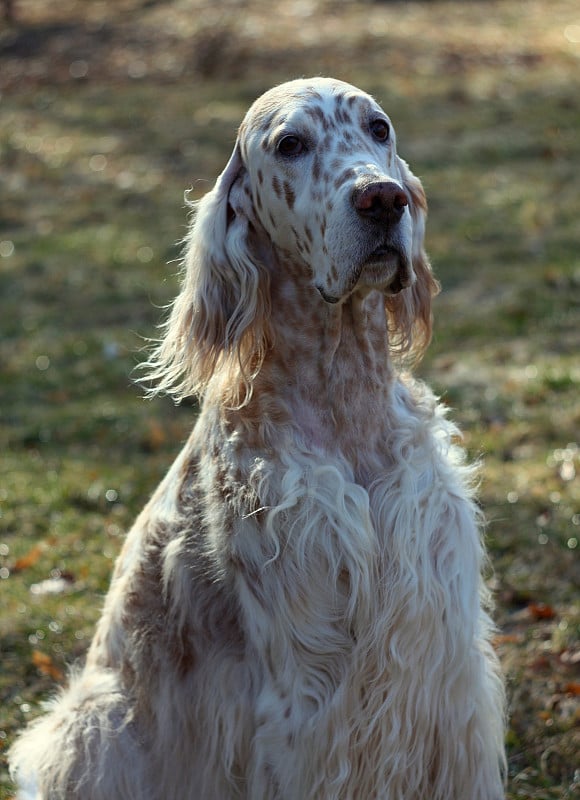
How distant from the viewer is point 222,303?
3277 millimetres

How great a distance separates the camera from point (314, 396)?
Answer: 10.4 ft

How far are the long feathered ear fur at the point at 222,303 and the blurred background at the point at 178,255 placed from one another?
0.25 metres

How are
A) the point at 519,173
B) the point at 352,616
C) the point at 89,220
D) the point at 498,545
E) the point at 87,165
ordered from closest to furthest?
the point at 352,616 → the point at 498,545 → the point at 519,173 → the point at 89,220 → the point at 87,165

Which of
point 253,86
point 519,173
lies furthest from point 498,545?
point 253,86

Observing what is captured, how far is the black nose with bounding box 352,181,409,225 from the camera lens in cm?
290

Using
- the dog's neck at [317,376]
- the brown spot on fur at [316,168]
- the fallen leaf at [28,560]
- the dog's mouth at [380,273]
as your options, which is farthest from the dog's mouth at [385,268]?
the fallen leaf at [28,560]

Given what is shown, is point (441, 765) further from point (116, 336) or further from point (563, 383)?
point (116, 336)

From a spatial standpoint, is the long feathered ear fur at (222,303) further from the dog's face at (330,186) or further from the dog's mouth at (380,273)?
the dog's mouth at (380,273)

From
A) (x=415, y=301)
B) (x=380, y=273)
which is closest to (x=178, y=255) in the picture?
(x=415, y=301)

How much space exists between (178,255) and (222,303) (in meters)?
5.89

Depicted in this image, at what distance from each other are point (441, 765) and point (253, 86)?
10381mm

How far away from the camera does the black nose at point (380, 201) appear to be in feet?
9.53

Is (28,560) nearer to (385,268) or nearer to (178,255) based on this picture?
Answer: (385,268)

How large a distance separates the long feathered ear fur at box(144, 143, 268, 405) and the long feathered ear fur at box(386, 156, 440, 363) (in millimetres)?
473
